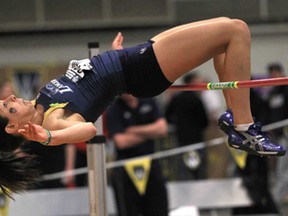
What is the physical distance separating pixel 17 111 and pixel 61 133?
0.34 metres

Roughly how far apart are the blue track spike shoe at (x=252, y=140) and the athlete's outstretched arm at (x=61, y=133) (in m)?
0.84

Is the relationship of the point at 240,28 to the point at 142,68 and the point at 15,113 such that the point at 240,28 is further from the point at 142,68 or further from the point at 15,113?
the point at 15,113

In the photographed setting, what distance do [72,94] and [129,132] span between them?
2.06 metres

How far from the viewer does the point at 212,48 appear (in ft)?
14.2

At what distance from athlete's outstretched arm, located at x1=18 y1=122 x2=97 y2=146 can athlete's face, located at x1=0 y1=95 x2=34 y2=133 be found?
0.37 feet

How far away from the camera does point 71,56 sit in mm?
10695

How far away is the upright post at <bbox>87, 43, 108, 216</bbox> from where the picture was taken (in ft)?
15.7

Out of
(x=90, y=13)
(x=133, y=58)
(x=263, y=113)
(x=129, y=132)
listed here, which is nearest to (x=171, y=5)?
(x=90, y=13)

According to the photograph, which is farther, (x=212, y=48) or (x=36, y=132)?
(x=212, y=48)

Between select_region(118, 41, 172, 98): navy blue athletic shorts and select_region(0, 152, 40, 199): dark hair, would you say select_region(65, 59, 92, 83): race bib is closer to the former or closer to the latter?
select_region(118, 41, 172, 98): navy blue athletic shorts

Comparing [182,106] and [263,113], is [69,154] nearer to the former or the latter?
[182,106]

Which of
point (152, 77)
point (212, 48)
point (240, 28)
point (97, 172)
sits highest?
point (240, 28)

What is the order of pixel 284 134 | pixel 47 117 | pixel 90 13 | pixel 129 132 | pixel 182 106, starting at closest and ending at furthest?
1. pixel 47 117
2. pixel 129 132
3. pixel 284 134
4. pixel 182 106
5. pixel 90 13

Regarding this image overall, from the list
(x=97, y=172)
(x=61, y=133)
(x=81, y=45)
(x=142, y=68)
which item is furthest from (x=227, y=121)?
(x=81, y=45)
